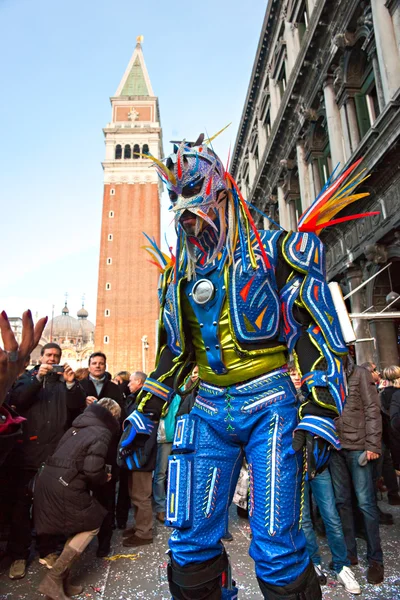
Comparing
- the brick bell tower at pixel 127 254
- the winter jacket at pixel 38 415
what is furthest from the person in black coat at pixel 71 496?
the brick bell tower at pixel 127 254

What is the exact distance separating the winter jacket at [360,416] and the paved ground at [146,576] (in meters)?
1.17

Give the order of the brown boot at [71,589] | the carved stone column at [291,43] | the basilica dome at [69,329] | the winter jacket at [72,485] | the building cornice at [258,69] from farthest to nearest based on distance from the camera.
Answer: the basilica dome at [69,329] < the building cornice at [258,69] < the carved stone column at [291,43] < the winter jacket at [72,485] < the brown boot at [71,589]

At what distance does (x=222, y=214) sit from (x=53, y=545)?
366cm

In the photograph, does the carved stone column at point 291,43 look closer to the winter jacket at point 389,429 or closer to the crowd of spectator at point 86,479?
the winter jacket at point 389,429

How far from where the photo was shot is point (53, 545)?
161 inches

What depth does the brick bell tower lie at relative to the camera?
170ft

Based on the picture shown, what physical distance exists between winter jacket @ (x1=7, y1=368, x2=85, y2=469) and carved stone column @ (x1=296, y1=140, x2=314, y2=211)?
1125cm

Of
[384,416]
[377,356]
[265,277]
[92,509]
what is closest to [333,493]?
[384,416]

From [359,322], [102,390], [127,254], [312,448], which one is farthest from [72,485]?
[127,254]

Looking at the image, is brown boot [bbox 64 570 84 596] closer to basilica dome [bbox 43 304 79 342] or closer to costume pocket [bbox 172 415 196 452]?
costume pocket [bbox 172 415 196 452]

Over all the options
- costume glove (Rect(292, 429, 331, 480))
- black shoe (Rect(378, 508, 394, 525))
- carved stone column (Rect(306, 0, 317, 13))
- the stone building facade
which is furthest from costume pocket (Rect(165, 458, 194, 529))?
carved stone column (Rect(306, 0, 317, 13))

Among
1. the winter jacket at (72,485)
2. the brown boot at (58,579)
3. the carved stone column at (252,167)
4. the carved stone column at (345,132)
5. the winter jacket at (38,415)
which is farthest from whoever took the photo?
the carved stone column at (252,167)

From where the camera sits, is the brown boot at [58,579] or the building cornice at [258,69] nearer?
the brown boot at [58,579]

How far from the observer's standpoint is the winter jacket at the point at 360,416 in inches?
166
